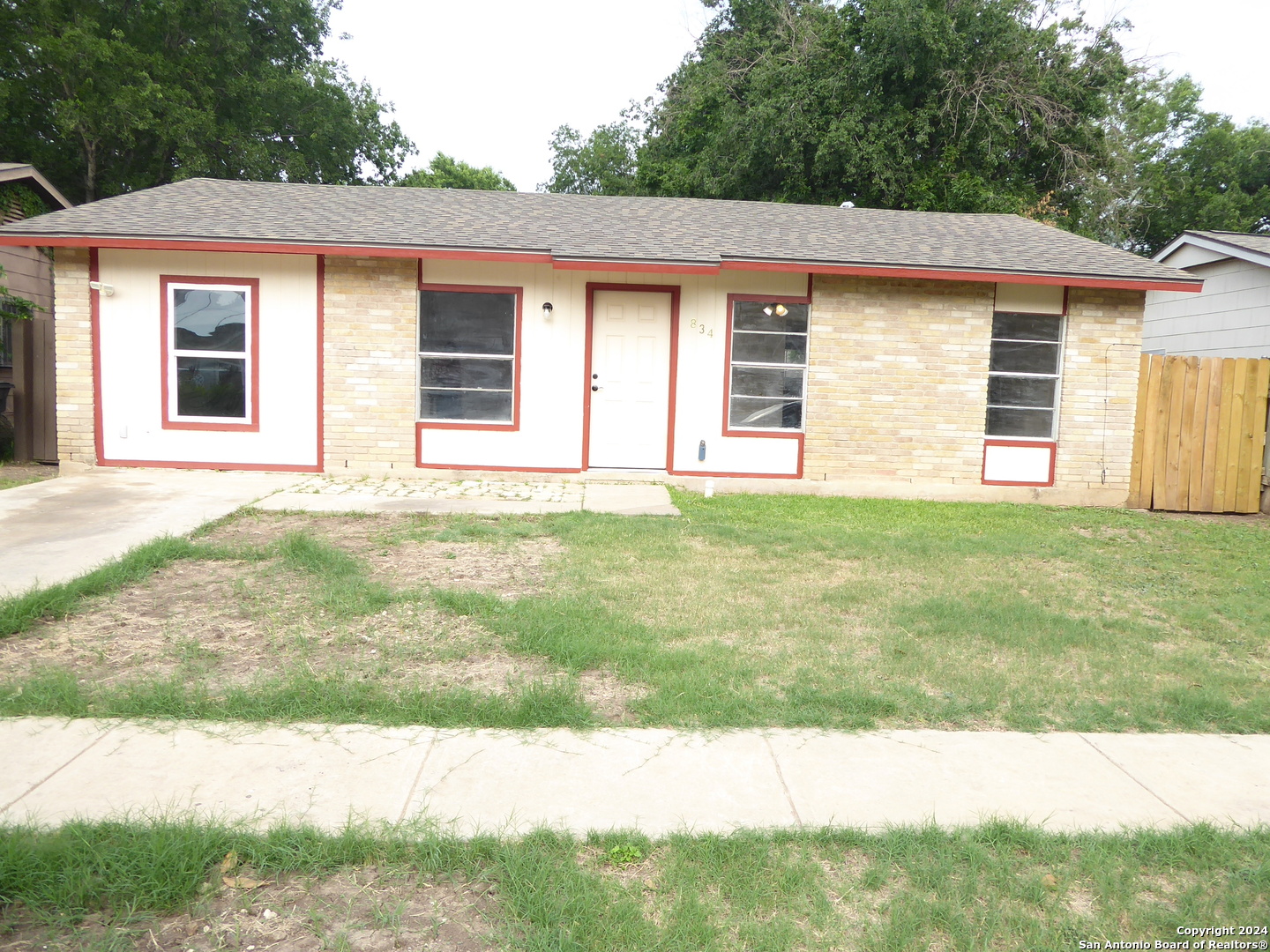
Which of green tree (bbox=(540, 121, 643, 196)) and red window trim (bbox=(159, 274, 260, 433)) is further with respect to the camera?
green tree (bbox=(540, 121, 643, 196))

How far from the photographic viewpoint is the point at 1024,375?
1204cm

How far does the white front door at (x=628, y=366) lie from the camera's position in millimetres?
11844

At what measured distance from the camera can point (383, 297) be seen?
452 inches

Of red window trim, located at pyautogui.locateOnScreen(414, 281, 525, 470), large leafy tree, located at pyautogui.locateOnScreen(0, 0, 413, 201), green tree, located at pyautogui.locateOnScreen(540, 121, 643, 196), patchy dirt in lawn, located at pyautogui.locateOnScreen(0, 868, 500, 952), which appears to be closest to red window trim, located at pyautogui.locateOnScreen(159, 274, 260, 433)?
red window trim, located at pyautogui.locateOnScreen(414, 281, 525, 470)

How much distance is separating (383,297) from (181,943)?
383 inches

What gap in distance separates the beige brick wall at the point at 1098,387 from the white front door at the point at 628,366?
5.26m

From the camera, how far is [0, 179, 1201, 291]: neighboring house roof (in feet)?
35.9

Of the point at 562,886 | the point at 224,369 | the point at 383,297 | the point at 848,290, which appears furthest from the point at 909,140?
the point at 562,886

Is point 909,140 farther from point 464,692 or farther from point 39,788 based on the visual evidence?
point 39,788

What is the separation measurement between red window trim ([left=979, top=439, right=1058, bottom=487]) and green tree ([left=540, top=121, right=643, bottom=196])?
20.9m

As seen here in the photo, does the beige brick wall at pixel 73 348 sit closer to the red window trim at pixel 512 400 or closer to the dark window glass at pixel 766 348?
the red window trim at pixel 512 400

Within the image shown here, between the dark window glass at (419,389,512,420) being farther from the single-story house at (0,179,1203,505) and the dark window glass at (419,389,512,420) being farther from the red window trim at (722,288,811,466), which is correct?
the red window trim at (722,288,811,466)

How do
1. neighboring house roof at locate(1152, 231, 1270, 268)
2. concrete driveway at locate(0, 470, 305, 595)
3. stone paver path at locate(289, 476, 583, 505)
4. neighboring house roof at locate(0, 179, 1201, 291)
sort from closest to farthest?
concrete driveway at locate(0, 470, 305, 595) < stone paver path at locate(289, 476, 583, 505) < neighboring house roof at locate(0, 179, 1201, 291) < neighboring house roof at locate(1152, 231, 1270, 268)

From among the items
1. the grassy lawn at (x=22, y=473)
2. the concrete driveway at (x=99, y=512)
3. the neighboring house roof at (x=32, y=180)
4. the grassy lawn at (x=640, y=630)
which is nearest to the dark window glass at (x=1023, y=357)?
the grassy lawn at (x=640, y=630)
